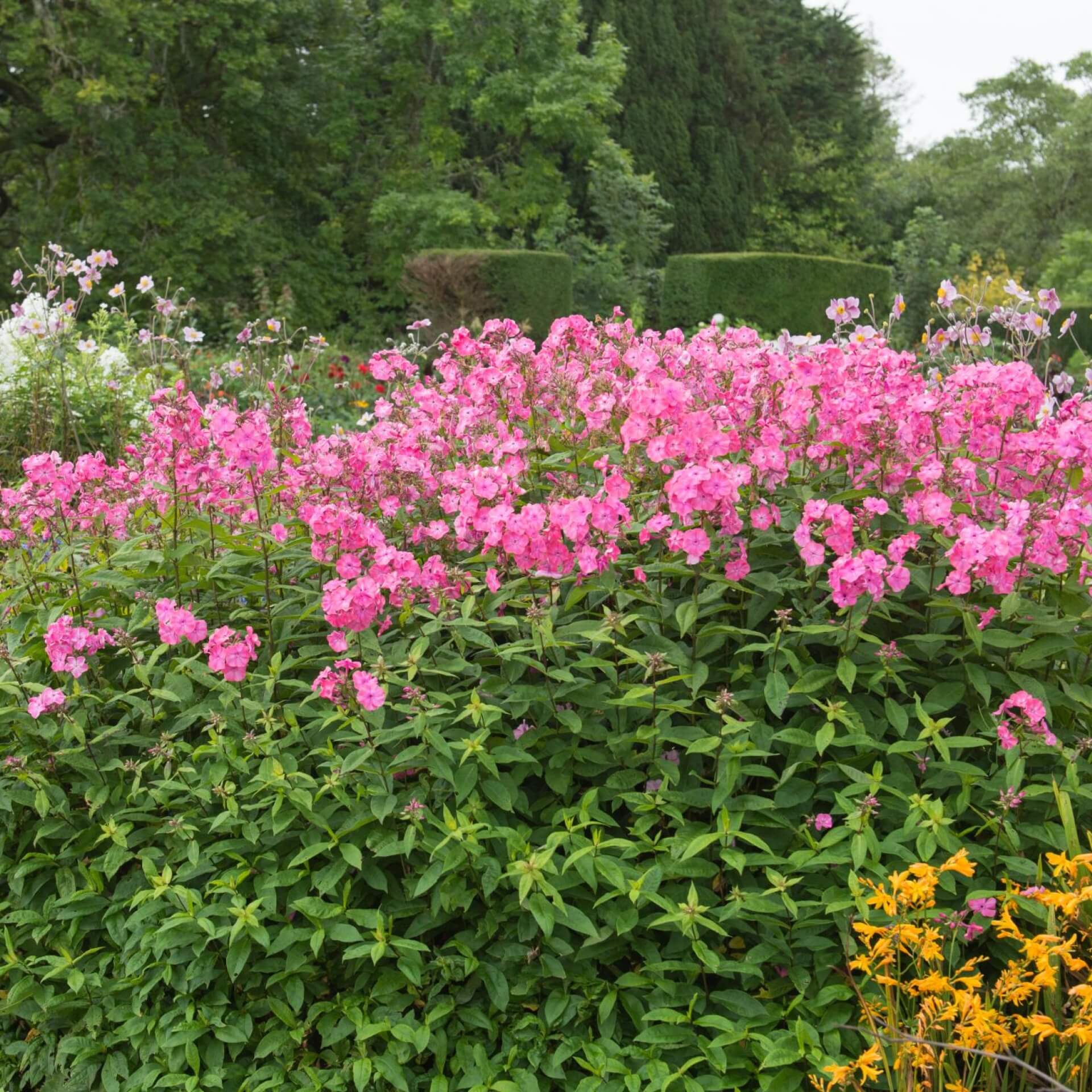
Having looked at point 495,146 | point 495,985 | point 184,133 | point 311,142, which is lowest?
point 495,985

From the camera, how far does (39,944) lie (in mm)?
2691

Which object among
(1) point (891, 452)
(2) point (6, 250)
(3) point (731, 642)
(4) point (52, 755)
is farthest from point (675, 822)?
(2) point (6, 250)

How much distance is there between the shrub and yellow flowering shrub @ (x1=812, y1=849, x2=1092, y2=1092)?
94mm

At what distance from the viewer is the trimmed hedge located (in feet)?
43.8

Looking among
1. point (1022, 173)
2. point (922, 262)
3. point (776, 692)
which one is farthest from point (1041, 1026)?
point (1022, 173)

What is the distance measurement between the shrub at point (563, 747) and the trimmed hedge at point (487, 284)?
1057 cm

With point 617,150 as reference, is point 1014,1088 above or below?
below

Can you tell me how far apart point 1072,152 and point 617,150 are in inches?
687

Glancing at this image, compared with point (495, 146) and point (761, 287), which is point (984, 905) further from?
point (495, 146)

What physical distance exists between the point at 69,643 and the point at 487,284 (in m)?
11.3

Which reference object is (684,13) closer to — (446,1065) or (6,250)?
(6,250)

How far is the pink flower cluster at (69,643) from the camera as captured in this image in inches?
103

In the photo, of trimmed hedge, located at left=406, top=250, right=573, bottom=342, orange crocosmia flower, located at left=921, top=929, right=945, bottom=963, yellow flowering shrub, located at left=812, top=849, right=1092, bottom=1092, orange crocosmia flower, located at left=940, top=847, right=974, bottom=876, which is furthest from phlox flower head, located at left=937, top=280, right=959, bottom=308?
trimmed hedge, located at left=406, top=250, right=573, bottom=342

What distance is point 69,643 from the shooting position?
2.64 m
